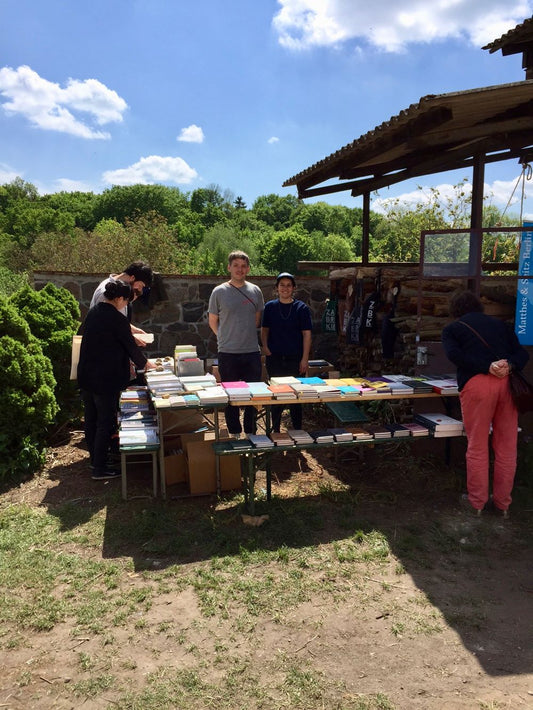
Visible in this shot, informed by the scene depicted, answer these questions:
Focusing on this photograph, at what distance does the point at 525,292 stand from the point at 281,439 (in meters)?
2.89

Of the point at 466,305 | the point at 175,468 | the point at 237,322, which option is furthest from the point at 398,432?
the point at 175,468

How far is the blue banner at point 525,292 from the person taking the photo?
5234 millimetres

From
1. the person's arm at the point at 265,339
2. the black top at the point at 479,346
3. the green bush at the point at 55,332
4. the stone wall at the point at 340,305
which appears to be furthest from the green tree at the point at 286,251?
the black top at the point at 479,346

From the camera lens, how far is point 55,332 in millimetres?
6051

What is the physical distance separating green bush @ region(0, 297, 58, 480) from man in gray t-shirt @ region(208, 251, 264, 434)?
5.68 ft

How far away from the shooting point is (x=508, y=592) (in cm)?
325

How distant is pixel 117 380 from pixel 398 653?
3.18 metres

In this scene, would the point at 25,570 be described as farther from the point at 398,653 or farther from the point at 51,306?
the point at 51,306

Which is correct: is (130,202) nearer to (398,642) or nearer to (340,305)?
(340,305)

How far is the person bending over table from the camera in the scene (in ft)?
17.7

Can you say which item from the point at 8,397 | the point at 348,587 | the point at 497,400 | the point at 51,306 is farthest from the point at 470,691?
the point at 51,306

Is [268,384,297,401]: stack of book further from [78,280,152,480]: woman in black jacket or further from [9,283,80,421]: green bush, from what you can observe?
[9,283,80,421]: green bush

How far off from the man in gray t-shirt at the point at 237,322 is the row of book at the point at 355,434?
866mm

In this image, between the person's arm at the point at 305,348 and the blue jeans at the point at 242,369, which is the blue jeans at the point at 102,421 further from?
the person's arm at the point at 305,348
